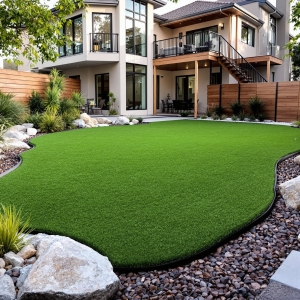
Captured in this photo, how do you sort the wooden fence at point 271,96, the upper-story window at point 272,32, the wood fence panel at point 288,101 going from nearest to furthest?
the wood fence panel at point 288,101 < the wooden fence at point 271,96 < the upper-story window at point 272,32

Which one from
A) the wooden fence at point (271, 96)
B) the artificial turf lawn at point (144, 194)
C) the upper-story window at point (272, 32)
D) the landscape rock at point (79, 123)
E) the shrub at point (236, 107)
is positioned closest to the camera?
the artificial turf lawn at point (144, 194)

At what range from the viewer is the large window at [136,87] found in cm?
1770

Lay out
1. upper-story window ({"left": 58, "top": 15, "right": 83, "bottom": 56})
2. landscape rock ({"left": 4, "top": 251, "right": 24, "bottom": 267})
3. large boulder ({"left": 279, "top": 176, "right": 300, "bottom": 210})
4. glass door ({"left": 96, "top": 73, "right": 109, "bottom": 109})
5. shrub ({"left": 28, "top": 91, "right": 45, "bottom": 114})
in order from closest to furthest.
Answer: landscape rock ({"left": 4, "top": 251, "right": 24, "bottom": 267}), large boulder ({"left": 279, "top": 176, "right": 300, "bottom": 210}), shrub ({"left": 28, "top": 91, "right": 45, "bottom": 114}), upper-story window ({"left": 58, "top": 15, "right": 83, "bottom": 56}), glass door ({"left": 96, "top": 73, "right": 109, "bottom": 109})

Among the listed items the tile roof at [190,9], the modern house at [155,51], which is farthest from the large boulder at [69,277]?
the tile roof at [190,9]

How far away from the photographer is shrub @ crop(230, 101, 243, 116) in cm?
1559

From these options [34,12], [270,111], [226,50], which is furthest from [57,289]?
[226,50]

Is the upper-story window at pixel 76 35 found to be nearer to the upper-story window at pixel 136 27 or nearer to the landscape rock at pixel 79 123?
the upper-story window at pixel 136 27

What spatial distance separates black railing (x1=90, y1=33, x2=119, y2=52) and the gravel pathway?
1529 centimetres

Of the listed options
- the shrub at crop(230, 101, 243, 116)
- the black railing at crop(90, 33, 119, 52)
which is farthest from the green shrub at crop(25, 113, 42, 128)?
the shrub at crop(230, 101, 243, 116)

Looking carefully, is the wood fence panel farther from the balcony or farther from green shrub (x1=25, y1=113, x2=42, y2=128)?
green shrub (x1=25, y1=113, x2=42, y2=128)

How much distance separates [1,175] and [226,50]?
50.9ft

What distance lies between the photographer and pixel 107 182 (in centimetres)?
455

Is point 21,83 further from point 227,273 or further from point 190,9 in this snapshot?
point 227,273

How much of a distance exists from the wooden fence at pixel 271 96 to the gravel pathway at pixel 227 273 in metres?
12.3
